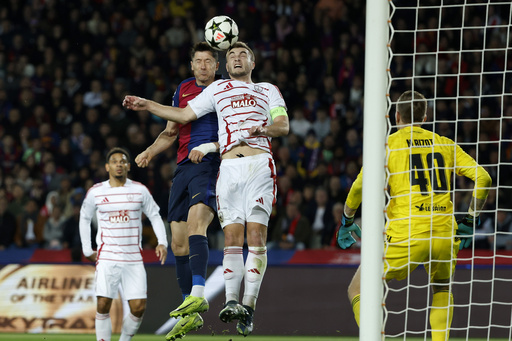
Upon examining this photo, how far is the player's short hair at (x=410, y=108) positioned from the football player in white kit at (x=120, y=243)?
319 cm

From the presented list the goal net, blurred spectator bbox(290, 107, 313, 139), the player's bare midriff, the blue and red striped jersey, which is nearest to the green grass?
the goal net

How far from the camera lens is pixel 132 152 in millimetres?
13203

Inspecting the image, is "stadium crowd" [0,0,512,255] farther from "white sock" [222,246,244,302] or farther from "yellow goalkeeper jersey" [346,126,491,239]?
"yellow goalkeeper jersey" [346,126,491,239]

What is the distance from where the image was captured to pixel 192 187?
707 centimetres

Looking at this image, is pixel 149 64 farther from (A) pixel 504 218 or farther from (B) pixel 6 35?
(A) pixel 504 218

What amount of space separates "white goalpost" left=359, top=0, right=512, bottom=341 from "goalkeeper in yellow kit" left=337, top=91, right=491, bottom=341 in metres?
0.17

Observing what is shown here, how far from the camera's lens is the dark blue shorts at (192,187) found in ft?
23.0

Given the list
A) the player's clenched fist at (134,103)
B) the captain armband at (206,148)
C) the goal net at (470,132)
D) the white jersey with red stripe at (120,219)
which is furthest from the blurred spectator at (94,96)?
the player's clenched fist at (134,103)

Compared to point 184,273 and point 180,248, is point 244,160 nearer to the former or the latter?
point 180,248

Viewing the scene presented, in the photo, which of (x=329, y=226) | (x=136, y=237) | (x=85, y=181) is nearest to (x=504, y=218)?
(x=329, y=226)

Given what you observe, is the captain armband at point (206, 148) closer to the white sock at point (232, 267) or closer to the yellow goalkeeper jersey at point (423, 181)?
the white sock at point (232, 267)

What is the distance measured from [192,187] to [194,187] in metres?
0.03

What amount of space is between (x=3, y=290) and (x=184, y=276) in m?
4.33

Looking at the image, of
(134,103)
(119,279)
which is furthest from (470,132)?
(134,103)
